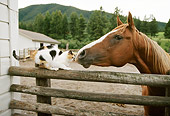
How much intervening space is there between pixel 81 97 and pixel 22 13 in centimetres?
17339

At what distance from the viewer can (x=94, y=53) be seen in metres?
1.50

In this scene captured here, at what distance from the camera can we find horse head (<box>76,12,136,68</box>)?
4.93ft

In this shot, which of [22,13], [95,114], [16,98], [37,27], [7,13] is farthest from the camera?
[22,13]

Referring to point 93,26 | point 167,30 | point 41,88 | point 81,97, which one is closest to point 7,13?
point 41,88

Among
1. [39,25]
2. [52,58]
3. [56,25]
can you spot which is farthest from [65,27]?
[52,58]

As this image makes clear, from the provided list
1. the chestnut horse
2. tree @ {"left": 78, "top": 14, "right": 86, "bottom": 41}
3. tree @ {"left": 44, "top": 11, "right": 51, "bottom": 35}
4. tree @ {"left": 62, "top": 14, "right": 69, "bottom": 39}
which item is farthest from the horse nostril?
tree @ {"left": 44, "top": 11, "right": 51, "bottom": 35}

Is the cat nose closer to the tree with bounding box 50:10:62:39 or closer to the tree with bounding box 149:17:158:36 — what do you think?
the tree with bounding box 50:10:62:39

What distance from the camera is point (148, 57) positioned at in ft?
5.37

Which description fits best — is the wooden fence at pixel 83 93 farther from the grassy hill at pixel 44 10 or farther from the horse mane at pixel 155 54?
the grassy hill at pixel 44 10

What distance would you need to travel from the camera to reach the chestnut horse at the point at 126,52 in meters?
1.50

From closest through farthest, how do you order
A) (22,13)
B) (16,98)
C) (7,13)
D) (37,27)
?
(7,13) → (16,98) → (37,27) → (22,13)

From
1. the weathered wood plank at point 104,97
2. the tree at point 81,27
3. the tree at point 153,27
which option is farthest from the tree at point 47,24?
the weathered wood plank at point 104,97

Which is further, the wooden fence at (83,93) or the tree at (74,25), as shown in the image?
the tree at (74,25)

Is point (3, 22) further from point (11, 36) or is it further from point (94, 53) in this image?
point (94, 53)
